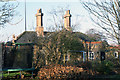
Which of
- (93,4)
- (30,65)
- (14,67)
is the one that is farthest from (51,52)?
(93,4)

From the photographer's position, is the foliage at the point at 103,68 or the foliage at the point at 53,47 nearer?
the foliage at the point at 53,47

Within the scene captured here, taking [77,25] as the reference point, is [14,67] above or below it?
below

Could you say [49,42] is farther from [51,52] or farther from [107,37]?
[107,37]


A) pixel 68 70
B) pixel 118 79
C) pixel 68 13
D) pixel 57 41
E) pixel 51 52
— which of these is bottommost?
pixel 118 79

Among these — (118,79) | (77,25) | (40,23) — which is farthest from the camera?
(40,23)

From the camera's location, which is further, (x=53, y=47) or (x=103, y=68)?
(x=103, y=68)

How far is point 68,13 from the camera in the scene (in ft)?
84.4

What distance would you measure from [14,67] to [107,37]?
10.6 metres

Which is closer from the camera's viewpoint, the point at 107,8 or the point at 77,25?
the point at 107,8

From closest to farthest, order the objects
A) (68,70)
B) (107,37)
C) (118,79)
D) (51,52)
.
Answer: (107,37) < (68,70) < (118,79) < (51,52)

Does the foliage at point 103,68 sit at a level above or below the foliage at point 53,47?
below

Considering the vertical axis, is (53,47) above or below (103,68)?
above

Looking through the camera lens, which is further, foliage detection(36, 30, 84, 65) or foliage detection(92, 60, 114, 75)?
foliage detection(92, 60, 114, 75)

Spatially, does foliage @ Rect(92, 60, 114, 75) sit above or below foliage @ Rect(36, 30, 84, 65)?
below
